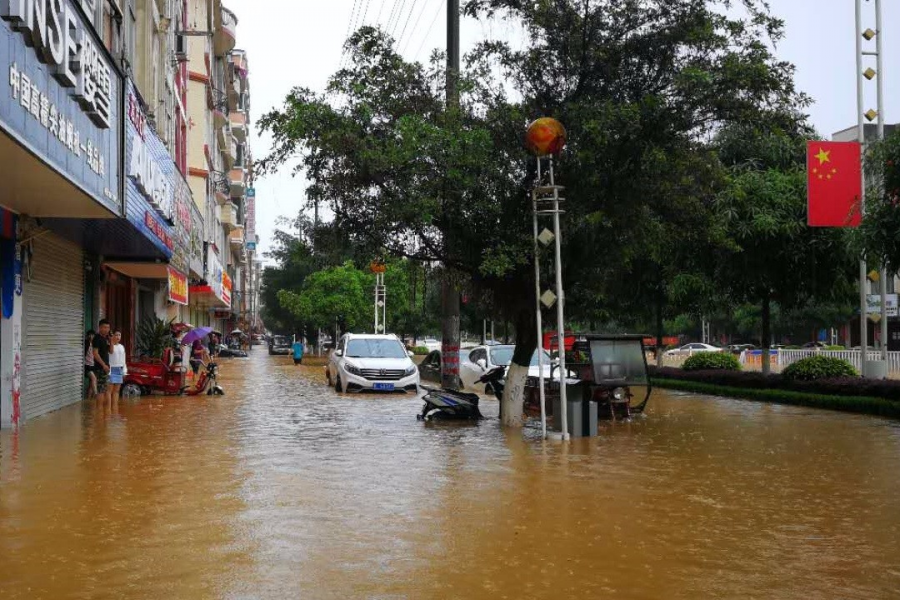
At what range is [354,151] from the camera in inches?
622

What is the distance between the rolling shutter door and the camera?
17.2 m

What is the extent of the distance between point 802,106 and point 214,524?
12.3 meters

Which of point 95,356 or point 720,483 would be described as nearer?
point 720,483

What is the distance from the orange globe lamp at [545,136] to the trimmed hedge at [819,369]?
41.7 feet

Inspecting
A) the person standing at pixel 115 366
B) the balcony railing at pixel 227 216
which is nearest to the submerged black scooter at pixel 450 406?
the person standing at pixel 115 366

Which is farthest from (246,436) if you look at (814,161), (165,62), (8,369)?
(165,62)

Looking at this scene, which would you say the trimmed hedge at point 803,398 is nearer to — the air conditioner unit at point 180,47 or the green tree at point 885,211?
the green tree at point 885,211

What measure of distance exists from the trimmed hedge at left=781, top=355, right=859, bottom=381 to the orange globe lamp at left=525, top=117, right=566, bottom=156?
1271 centimetres

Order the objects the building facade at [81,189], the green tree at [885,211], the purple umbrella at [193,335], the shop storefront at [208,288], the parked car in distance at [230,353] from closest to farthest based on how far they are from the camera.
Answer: the building facade at [81,189] → the green tree at [885,211] → the purple umbrella at [193,335] → the shop storefront at [208,288] → the parked car in distance at [230,353]

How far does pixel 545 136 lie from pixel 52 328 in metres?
10.4

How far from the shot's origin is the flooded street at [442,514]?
6480 millimetres

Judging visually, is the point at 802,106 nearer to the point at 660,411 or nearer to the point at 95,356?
the point at 660,411

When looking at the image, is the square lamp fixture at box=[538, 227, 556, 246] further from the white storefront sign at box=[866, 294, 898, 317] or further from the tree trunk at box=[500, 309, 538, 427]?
the white storefront sign at box=[866, 294, 898, 317]

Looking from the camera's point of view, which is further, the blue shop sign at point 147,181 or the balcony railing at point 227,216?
the balcony railing at point 227,216
